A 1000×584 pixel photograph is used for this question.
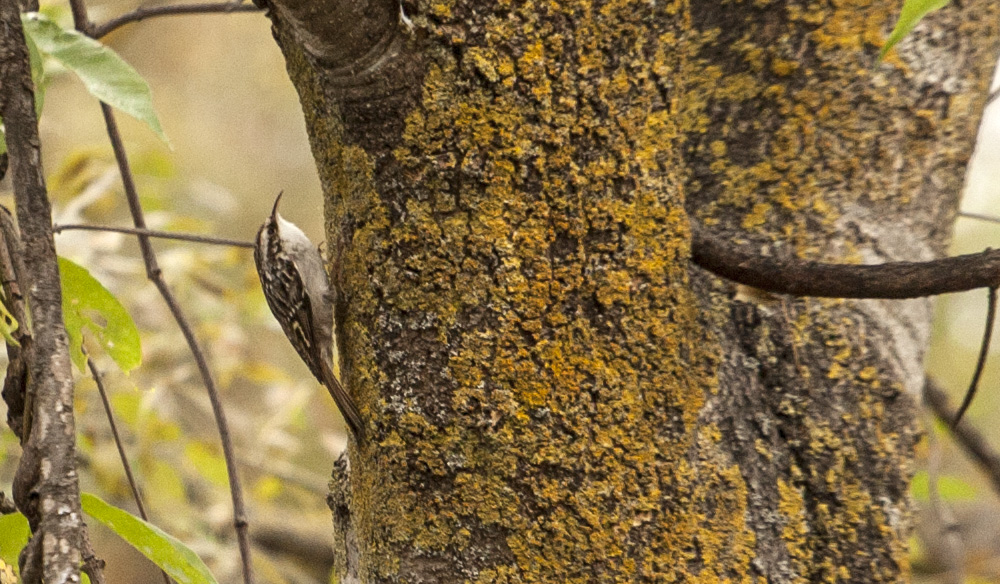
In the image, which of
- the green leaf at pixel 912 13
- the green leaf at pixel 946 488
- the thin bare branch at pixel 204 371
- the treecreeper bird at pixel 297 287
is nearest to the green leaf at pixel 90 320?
the thin bare branch at pixel 204 371

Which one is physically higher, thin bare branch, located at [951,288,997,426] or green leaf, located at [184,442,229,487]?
thin bare branch, located at [951,288,997,426]

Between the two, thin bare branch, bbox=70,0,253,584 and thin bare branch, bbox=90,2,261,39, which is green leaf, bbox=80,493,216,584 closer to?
thin bare branch, bbox=70,0,253,584

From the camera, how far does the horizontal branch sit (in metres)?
0.92

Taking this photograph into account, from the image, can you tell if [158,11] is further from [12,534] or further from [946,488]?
[946,488]

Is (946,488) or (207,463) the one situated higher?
(946,488)

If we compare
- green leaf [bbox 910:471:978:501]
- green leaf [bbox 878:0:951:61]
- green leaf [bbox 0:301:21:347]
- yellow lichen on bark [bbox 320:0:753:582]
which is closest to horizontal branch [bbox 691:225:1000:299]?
yellow lichen on bark [bbox 320:0:753:582]

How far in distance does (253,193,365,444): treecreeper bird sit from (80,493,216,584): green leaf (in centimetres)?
79

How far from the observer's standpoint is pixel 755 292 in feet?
3.76

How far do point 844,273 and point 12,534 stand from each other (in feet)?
2.92

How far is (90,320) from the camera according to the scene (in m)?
1.15

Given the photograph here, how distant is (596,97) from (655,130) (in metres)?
0.09

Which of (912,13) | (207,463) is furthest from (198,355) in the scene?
(207,463)

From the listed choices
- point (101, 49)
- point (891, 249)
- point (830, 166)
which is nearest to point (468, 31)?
point (101, 49)

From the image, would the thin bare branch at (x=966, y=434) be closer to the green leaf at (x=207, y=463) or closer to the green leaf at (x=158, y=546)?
the green leaf at (x=158, y=546)
